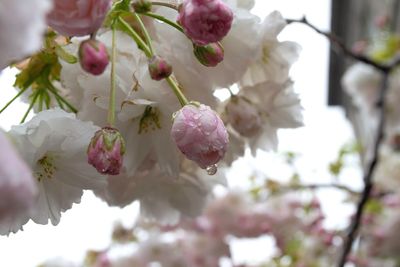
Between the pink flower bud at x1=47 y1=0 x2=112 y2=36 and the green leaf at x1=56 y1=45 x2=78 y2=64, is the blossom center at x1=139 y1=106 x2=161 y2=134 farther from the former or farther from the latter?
the pink flower bud at x1=47 y1=0 x2=112 y2=36

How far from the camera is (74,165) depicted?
2.63 ft

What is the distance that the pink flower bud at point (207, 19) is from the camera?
626mm

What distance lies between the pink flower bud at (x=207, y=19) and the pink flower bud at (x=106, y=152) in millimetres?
152

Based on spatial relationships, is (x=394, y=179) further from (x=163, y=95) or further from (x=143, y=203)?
(x=163, y=95)

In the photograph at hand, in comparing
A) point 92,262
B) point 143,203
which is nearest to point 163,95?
point 143,203

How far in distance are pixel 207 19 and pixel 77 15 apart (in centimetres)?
15

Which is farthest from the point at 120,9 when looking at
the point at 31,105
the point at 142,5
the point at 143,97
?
the point at 31,105

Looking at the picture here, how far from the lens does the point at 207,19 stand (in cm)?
63

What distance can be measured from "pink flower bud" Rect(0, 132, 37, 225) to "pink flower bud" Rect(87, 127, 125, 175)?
0.94 feet

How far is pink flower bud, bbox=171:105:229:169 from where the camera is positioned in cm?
67

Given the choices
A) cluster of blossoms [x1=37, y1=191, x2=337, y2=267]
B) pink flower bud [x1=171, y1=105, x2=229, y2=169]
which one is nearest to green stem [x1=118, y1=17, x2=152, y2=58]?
pink flower bud [x1=171, y1=105, x2=229, y2=169]

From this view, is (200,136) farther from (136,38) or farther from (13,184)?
(13,184)

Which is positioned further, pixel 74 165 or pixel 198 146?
pixel 74 165

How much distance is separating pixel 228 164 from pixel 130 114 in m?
0.30
